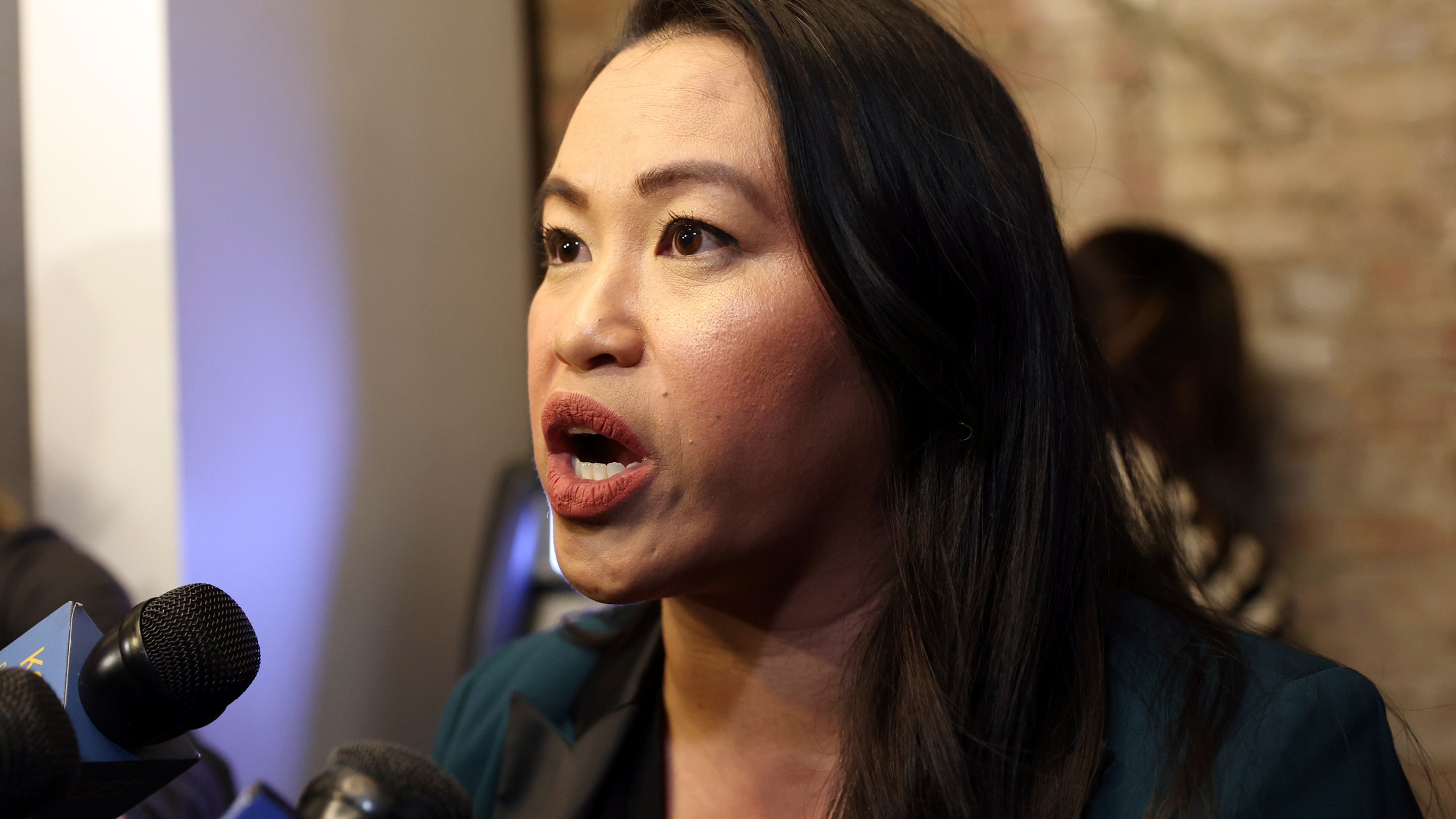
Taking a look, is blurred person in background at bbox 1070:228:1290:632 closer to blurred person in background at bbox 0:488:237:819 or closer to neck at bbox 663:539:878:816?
neck at bbox 663:539:878:816

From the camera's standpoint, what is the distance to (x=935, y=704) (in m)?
0.77

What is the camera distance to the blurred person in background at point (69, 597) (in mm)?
1269

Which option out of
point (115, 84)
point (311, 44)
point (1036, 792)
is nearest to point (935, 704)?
point (1036, 792)

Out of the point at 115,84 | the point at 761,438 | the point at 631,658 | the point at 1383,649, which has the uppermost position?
the point at 115,84

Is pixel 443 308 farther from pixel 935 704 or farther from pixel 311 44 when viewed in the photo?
pixel 935 704

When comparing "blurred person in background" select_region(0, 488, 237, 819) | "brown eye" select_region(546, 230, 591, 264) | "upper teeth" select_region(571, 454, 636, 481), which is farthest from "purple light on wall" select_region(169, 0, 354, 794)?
"upper teeth" select_region(571, 454, 636, 481)

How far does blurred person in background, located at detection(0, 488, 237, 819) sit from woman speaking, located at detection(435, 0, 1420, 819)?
675 mm

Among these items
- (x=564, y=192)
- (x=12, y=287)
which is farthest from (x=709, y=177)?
(x=12, y=287)

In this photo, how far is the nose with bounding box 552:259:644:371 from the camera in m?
0.78

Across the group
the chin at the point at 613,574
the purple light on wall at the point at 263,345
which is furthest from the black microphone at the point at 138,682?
Result: the purple light on wall at the point at 263,345

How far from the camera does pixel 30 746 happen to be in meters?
0.45

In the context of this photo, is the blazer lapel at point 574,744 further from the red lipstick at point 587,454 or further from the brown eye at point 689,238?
the brown eye at point 689,238

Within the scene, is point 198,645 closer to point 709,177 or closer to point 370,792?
point 370,792

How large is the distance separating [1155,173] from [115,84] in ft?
5.46
